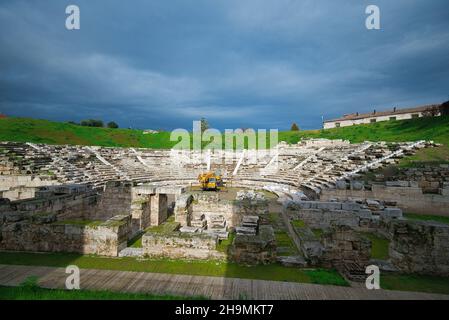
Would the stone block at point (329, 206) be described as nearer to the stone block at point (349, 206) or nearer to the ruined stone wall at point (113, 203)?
the stone block at point (349, 206)

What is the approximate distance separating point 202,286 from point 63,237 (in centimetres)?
504

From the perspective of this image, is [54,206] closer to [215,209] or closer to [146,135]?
[215,209]

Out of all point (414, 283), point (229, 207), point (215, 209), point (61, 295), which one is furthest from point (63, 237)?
point (414, 283)

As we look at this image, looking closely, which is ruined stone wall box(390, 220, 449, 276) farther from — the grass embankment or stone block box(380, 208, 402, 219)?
the grass embankment

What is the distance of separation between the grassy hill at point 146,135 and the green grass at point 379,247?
1805 centimetres

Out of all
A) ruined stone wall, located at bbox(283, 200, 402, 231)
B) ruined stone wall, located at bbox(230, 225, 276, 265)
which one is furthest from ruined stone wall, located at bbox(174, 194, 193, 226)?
ruined stone wall, located at bbox(283, 200, 402, 231)

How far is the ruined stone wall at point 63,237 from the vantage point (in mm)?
7543

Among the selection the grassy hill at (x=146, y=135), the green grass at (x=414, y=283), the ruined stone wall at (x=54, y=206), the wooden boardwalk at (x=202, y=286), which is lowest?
the green grass at (x=414, y=283)

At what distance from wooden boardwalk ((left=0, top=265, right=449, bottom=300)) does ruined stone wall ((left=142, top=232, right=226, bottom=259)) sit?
1.02m

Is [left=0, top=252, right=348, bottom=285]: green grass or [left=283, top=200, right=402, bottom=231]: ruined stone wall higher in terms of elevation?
[left=283, top=200, right=402, bottom=231]: ruined stone wall

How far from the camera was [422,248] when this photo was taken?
263 inches

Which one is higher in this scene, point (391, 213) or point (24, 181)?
point (24, 181)

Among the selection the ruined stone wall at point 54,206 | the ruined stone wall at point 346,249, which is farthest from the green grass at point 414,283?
the ruined stone wall at point 54,206

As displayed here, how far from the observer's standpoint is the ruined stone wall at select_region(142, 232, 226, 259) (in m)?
7.09
